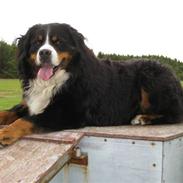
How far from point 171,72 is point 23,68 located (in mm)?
2078

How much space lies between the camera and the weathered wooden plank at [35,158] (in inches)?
152

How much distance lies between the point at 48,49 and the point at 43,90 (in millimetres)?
664

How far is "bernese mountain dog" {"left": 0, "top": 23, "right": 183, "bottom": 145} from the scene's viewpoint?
5078 mm

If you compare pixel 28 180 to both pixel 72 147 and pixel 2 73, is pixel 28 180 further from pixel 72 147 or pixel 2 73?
pixel 2 73

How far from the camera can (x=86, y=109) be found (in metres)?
5.32

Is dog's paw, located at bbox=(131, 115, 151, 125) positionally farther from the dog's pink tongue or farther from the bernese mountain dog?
the dog's pink tongue

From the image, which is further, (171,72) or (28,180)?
(171,72)

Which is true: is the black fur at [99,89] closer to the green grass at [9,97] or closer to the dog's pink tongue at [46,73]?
the dog's pink tongue at [46,73]

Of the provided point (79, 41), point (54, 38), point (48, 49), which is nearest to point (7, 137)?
A: point (48, 49)

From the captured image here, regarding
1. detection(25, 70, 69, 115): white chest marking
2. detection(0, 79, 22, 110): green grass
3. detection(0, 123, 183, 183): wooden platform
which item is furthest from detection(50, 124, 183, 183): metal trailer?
detection(0, 79, 22, 110): green grass

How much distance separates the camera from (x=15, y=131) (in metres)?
4.70

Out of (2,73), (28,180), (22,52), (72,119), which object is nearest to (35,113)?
(72,119)

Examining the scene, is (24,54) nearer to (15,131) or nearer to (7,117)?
(7,117)

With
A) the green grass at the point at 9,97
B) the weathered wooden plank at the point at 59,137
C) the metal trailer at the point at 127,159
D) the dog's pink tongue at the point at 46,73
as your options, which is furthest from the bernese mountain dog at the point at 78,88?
the green grass at the point at 9,97
